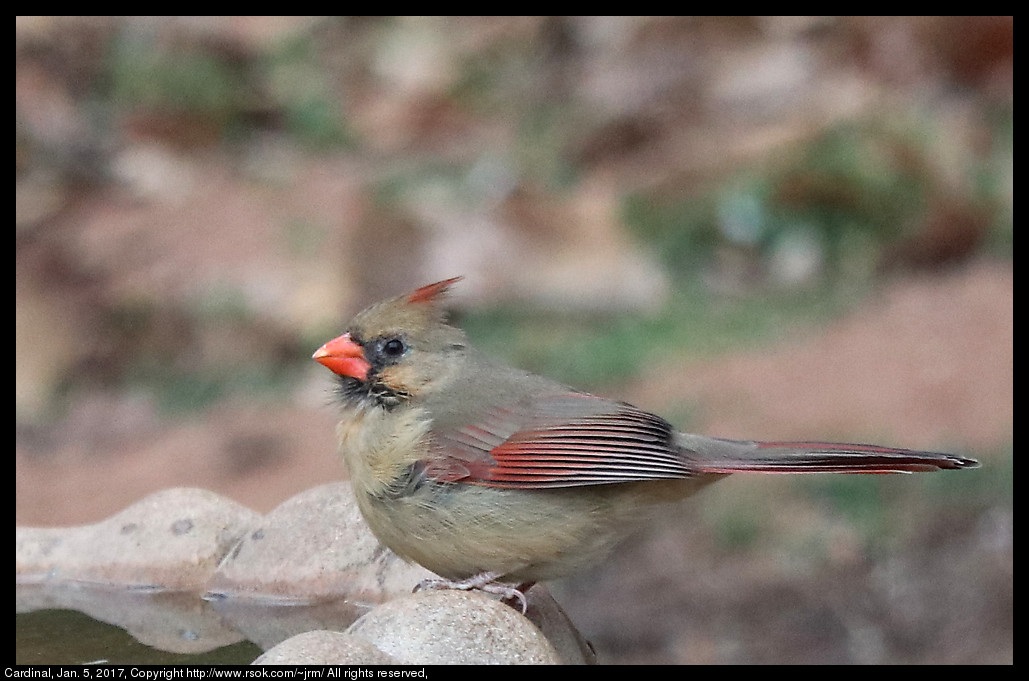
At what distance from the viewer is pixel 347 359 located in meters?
3.32

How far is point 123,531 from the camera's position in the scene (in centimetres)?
385

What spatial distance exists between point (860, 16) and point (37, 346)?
7.88 metres

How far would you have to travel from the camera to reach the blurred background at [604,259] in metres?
6.41

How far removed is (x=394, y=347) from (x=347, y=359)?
134 mm

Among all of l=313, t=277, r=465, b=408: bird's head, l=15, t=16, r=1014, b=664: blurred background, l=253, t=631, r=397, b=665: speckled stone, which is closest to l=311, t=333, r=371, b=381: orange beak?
l=313, t=277, r=465, b=408: bird's head

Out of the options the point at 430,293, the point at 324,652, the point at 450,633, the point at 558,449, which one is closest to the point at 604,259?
the point at 430,293

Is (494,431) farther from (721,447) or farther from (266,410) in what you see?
(266,410)

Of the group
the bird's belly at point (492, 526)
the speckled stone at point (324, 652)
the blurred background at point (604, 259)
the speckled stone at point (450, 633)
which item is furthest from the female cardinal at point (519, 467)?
the blurred background at point (604, 259)

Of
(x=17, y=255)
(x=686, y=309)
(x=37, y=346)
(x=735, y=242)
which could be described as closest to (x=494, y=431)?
(x=686, y=309)

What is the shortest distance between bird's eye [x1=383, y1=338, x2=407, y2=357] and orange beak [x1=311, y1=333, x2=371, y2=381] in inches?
2.6

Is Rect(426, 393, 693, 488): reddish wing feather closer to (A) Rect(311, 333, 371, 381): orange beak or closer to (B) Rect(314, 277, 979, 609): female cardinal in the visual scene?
(B) Rect(314, 277, 979, 609): female cardinal

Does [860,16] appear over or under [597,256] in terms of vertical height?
over

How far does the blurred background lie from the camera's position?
21.0 ft

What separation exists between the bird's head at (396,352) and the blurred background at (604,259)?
9.80 ft
